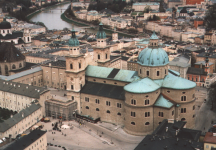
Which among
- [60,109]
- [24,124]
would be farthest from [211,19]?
[24,124]

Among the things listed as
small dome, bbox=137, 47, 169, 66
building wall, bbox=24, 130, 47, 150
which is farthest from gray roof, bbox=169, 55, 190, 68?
building wall, bbox=24, 130, 47, 150

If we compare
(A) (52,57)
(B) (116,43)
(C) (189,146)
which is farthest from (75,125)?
(B) (116,43)

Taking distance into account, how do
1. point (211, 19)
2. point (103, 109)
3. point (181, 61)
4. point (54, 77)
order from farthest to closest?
point (211, 19) < point (181, 61) < point (54, 77) < point (103, 109)

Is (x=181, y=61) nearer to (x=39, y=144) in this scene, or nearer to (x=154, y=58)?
(x=154, y=58)

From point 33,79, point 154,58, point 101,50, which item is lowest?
point 33,79

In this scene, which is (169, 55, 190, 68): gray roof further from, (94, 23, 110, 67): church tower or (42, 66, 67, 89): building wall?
(42, 66, 67, 89): building wall

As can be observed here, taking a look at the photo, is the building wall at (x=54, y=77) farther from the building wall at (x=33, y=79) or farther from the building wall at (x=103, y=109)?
the building wall at (x=103, y=109)

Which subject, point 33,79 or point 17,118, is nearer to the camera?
point 17,118
